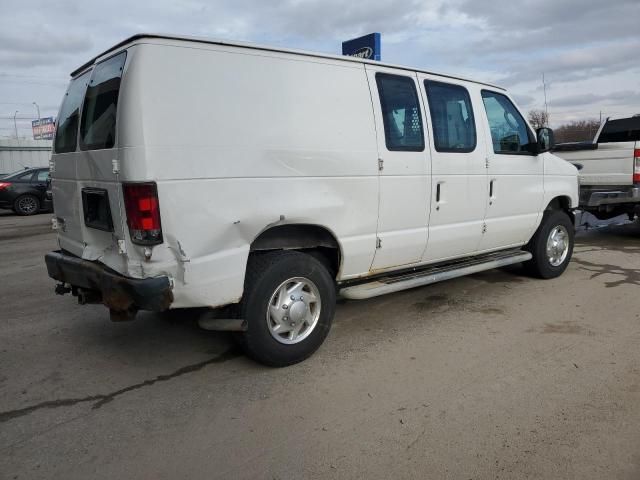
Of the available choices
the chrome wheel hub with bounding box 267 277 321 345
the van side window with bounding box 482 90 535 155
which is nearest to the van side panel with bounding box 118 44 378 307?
the chrome wheel hub with bounding box 267 277 321 345

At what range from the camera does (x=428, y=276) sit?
4.79m

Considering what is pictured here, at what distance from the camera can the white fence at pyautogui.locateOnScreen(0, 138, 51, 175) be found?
38.4m

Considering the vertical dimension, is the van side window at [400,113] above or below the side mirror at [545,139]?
above

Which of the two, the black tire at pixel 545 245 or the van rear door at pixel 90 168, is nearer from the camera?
the van rear door at pixel 90 168

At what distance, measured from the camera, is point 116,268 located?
11.4 ft

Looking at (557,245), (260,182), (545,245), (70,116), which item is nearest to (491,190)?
(545,245)

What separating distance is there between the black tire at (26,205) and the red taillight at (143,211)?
15337 millimetres

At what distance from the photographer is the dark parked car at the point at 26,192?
1603 cm

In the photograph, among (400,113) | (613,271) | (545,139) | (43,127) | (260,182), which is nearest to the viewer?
(260,182)

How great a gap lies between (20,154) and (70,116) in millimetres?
40995

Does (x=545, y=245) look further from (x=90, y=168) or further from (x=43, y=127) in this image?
(x=43, y=127)

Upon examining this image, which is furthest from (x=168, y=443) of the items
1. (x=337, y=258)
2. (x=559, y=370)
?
(x=559, y=370)

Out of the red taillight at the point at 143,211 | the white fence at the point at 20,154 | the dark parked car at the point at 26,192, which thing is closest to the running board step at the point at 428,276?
the red taillight at the point at 143,211

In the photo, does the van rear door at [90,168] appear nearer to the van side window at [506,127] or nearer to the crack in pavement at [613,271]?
the van side window at [506,127]
